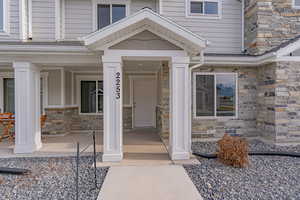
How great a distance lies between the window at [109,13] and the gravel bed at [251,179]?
20.8 ft

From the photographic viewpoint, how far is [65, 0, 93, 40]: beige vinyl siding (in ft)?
23.9

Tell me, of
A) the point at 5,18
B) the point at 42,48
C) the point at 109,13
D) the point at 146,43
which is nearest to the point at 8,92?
the point at 5,18

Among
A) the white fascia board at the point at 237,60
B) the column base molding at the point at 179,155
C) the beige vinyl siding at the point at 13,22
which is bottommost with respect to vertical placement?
the column base molding at the point at 179,155

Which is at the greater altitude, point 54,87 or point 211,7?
point 211,7

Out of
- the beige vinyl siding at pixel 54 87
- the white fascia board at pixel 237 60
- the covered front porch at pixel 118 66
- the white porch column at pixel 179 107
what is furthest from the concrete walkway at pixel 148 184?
the beige vinyl siding at pixel 54 87

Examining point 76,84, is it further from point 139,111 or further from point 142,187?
point 142,187

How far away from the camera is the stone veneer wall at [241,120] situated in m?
6.59

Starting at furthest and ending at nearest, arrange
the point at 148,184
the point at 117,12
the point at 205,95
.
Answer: the point at 117,12 → the point at 205,95 → the point at 148,184

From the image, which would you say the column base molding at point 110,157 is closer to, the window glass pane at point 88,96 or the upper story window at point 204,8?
the window glass pane at point 88,96

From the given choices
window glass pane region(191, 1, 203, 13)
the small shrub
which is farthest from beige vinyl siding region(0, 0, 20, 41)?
the small shrub

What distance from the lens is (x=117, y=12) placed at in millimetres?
7637

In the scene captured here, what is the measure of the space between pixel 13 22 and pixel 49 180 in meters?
5.97

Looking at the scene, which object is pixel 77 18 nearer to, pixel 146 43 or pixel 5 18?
pixel 5 18

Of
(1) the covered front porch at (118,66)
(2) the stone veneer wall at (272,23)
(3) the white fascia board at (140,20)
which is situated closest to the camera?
(3) the white fascia board at (140,20)
